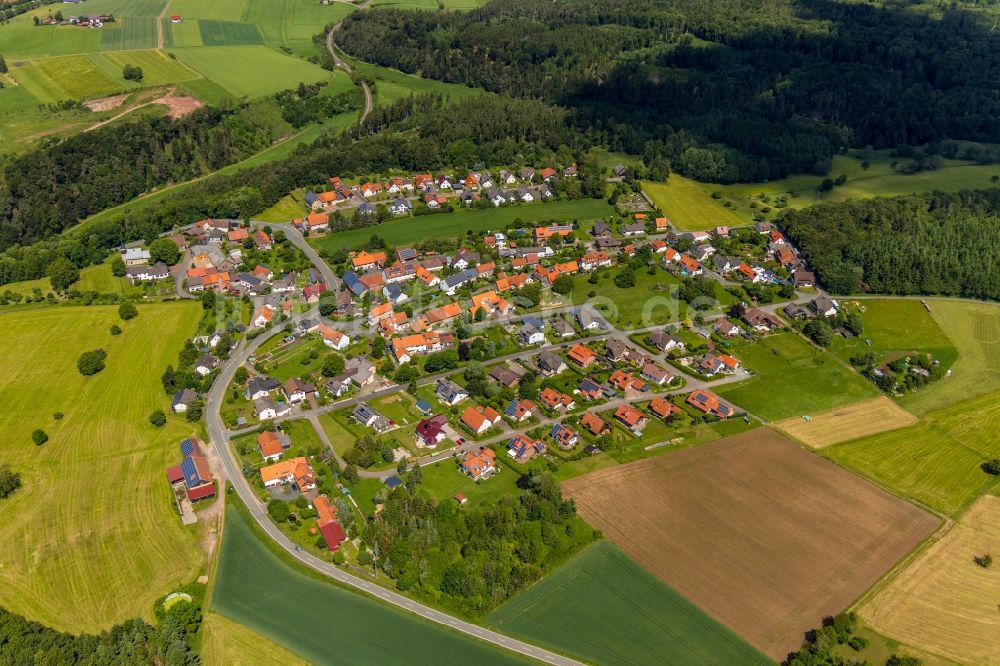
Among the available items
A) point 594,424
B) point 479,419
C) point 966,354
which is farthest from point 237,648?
point 966,354

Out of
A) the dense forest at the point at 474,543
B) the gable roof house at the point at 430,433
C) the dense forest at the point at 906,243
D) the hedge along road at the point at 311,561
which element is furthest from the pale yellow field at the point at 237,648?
the dense forest at the point at 906,243

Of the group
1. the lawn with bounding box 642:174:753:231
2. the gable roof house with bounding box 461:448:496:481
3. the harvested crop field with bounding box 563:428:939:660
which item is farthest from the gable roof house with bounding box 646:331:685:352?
the lawn with bounding box 642:174:753:231

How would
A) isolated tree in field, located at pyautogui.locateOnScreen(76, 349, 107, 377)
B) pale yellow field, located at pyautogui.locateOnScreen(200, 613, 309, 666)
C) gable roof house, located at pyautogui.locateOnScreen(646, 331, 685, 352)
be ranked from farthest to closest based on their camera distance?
1. gable roof house, located at pyautogui.locateOnScreen(646, 331, 685, 352)
2. isolated tree in field, located at pyautogui.locateOnScreen(76, 349, 107, 377)
3. pale yellow field, located at pyautogui.locateOnScreen(200, 613, 309, 666)

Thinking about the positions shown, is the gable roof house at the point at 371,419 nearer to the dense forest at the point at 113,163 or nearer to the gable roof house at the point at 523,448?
the gable roof house at the point at 523,448

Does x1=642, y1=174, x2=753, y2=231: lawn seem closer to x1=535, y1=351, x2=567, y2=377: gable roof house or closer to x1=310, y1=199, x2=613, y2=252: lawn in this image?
x1=310, y1=199, x2=613, y2=252: lawn

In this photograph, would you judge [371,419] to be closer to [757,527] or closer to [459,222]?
[757,527]

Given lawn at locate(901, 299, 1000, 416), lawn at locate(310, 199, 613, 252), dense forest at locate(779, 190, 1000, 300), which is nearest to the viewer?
lawn at locate(901, 299, 1000, 416)

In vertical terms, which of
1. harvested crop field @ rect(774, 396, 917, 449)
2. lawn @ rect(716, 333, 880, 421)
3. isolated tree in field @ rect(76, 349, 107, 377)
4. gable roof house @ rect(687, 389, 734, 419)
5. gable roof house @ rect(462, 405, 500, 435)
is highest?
isolated tree in field @ rect(76, 349, 107, 377)
